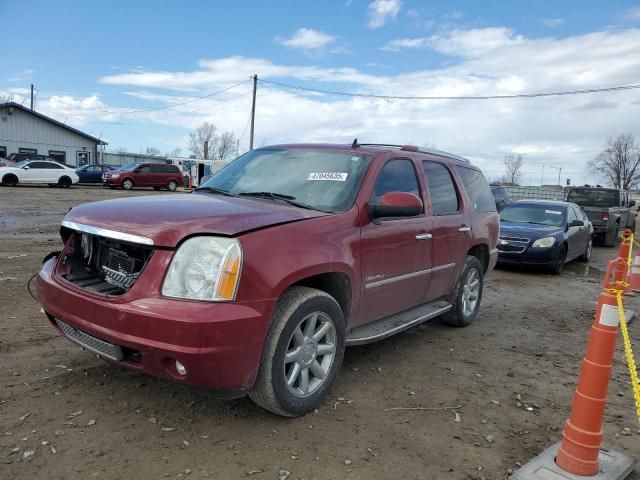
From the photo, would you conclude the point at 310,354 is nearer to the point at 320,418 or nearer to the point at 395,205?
the point at 320,418

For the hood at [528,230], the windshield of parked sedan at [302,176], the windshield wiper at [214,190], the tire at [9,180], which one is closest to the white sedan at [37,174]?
the tire at [9,180]

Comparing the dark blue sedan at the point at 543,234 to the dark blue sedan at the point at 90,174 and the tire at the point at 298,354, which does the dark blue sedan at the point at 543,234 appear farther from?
the dark blue sedan at the point at 90,174

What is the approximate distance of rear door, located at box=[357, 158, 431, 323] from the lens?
3.95m

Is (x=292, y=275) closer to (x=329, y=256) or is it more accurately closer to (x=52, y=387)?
(x=329, y=256)

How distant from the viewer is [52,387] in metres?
3.66

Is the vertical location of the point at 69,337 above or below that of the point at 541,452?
above

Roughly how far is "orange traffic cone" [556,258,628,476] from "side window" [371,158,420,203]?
5.99 feet

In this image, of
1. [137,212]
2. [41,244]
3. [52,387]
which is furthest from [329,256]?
[41,244]

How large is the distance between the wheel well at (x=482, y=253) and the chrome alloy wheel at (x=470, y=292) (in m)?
0.22

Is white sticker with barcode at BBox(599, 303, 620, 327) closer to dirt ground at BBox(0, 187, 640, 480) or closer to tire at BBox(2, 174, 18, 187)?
dirt ground at BBox(0, 187, 640, 480)

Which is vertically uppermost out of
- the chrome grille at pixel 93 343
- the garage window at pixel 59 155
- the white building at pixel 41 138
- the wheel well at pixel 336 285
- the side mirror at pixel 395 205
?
the white building at pixel 41 138

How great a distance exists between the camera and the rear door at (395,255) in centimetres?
395

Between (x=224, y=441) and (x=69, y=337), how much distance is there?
4.11ft

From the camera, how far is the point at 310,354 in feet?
11.3
